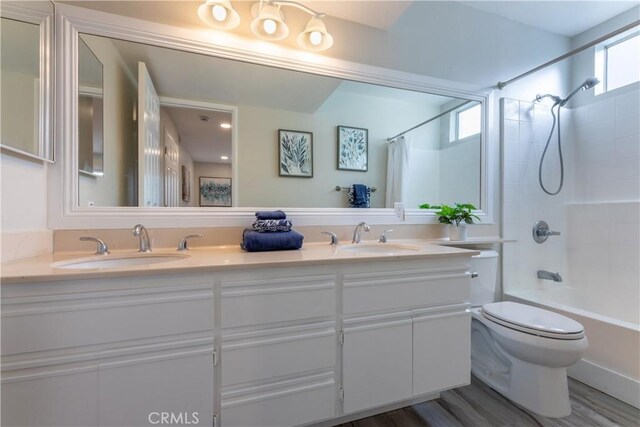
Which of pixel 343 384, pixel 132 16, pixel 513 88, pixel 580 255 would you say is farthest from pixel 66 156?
pixel 580 255

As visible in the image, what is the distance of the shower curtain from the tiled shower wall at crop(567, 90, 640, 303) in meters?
1.53

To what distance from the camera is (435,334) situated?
132cm

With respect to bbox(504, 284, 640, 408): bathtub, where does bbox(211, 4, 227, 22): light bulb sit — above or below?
above

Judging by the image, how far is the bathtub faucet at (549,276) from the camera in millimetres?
2096

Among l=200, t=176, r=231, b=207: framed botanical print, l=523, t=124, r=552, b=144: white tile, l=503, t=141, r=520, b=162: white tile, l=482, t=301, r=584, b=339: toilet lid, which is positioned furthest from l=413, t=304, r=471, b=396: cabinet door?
l=523, t=124, r=552, b=144: white tile

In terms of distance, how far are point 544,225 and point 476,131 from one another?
0.95 m

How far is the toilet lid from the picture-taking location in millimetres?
1292

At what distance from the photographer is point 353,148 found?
1811 millimetres

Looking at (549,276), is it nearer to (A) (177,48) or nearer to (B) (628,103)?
(B) (628,103)

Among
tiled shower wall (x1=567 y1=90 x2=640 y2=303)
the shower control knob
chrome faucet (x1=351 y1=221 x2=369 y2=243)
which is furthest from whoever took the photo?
the shower control knob

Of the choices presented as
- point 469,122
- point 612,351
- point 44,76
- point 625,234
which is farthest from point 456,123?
point 44,76

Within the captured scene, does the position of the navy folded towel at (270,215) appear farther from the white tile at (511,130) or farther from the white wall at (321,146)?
the white tile at (511,130)

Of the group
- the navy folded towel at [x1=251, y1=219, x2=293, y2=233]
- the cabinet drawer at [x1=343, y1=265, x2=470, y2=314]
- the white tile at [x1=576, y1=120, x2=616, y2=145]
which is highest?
the white tile at [x1=576, y1=120, x2=616, y2=145]

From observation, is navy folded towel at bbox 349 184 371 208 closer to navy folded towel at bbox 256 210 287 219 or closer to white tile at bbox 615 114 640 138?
navy folded towel at bbox 256 210 287 219
